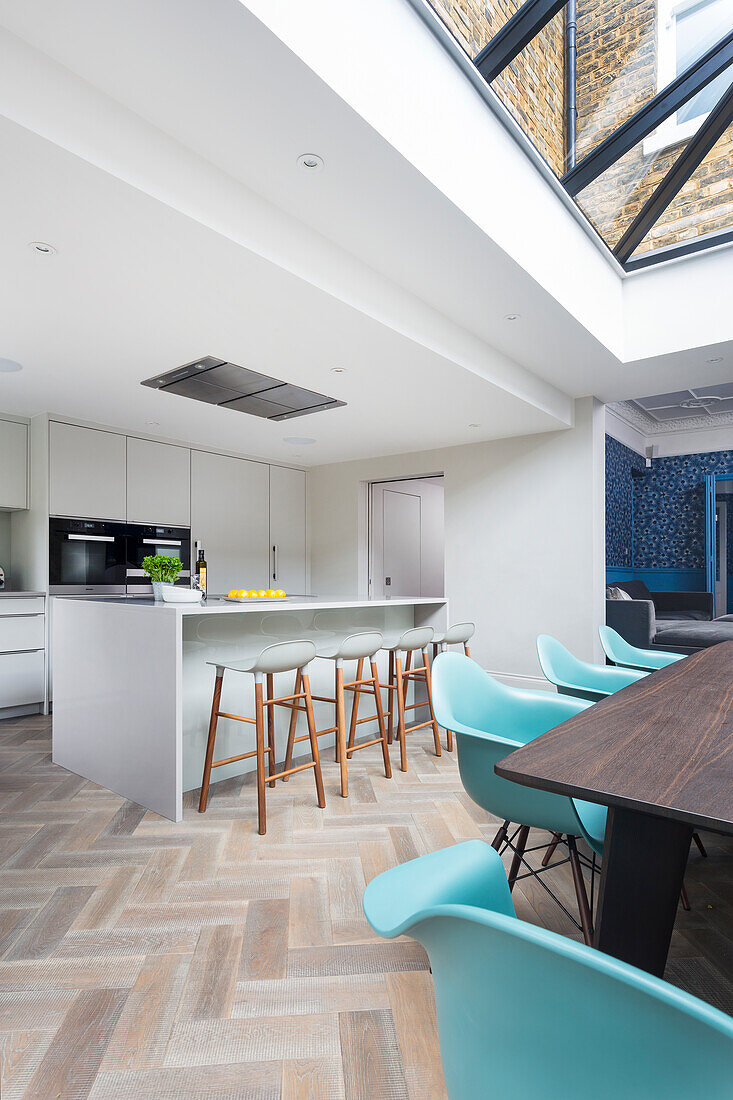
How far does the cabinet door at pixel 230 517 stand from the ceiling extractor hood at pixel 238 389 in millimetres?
1502

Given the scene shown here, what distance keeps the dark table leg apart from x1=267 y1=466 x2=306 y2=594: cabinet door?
5845mm

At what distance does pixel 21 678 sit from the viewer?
185 inches

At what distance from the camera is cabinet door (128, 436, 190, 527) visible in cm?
549

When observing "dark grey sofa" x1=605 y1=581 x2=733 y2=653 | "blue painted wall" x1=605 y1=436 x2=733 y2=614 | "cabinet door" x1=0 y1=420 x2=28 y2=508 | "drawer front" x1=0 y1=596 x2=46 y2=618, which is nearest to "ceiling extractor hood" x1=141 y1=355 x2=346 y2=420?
"cabinet door" x1=0 y1=420 x2=28 y2=508

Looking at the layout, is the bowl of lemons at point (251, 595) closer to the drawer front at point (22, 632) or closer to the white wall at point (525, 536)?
the drawer front at point (22, 632)

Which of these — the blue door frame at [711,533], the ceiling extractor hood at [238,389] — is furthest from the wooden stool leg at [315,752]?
the blue door frame at [711,533]

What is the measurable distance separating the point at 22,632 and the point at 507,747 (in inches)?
168

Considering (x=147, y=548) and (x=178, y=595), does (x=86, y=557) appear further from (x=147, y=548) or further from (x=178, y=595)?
(x=178, y=595)

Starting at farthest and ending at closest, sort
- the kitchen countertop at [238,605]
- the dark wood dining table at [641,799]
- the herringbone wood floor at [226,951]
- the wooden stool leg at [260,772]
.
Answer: the kitchen countertop at [238,605] → the wooden stool leg at [260,772] → the herringbone wood floor at [226,951] → the dark wood dining table at [641,799]

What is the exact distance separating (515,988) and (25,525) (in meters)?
5.48

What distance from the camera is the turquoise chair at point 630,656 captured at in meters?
3.34

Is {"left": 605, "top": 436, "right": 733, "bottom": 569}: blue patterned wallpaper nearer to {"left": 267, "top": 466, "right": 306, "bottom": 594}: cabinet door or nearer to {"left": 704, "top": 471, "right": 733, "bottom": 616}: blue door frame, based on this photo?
{"left": 704, "top": 471, "right": 733, "bottom": 616}: blue door frame

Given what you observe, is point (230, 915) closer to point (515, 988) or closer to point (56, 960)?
point (56, 960)

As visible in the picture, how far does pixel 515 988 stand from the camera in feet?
1.80
